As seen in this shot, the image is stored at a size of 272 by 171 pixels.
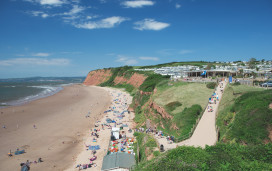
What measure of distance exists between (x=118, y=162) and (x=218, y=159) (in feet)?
25.7

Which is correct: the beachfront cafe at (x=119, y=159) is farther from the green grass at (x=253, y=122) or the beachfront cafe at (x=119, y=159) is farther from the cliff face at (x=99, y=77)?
the cliff face at (x=99, y=77)

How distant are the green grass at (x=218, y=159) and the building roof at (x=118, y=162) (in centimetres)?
438

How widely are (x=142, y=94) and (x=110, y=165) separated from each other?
23810mm

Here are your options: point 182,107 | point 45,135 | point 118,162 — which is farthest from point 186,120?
point 45,135

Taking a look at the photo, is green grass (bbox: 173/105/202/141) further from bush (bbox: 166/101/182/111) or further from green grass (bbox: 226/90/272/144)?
green grass (bbox: 226/90/272/144)

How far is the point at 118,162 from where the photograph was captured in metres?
13.7

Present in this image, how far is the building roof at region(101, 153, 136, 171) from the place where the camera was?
43.8 ft

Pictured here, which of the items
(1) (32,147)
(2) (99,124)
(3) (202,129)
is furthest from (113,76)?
(3) (202,129)

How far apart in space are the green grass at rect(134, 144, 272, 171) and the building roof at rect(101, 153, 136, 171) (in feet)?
14.4

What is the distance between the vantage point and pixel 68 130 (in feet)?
83.7

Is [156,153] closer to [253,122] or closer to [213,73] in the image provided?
[253,122]

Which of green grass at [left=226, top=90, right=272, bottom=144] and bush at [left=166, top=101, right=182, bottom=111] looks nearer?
green grass at [left=226, top=90, right=272, bottom=144]

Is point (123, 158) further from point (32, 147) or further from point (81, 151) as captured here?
point (32, 147)


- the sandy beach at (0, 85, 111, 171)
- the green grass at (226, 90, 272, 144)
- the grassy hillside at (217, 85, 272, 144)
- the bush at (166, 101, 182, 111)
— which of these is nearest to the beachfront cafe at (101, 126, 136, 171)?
the sandy beach at (0, 85, 111, 171)
